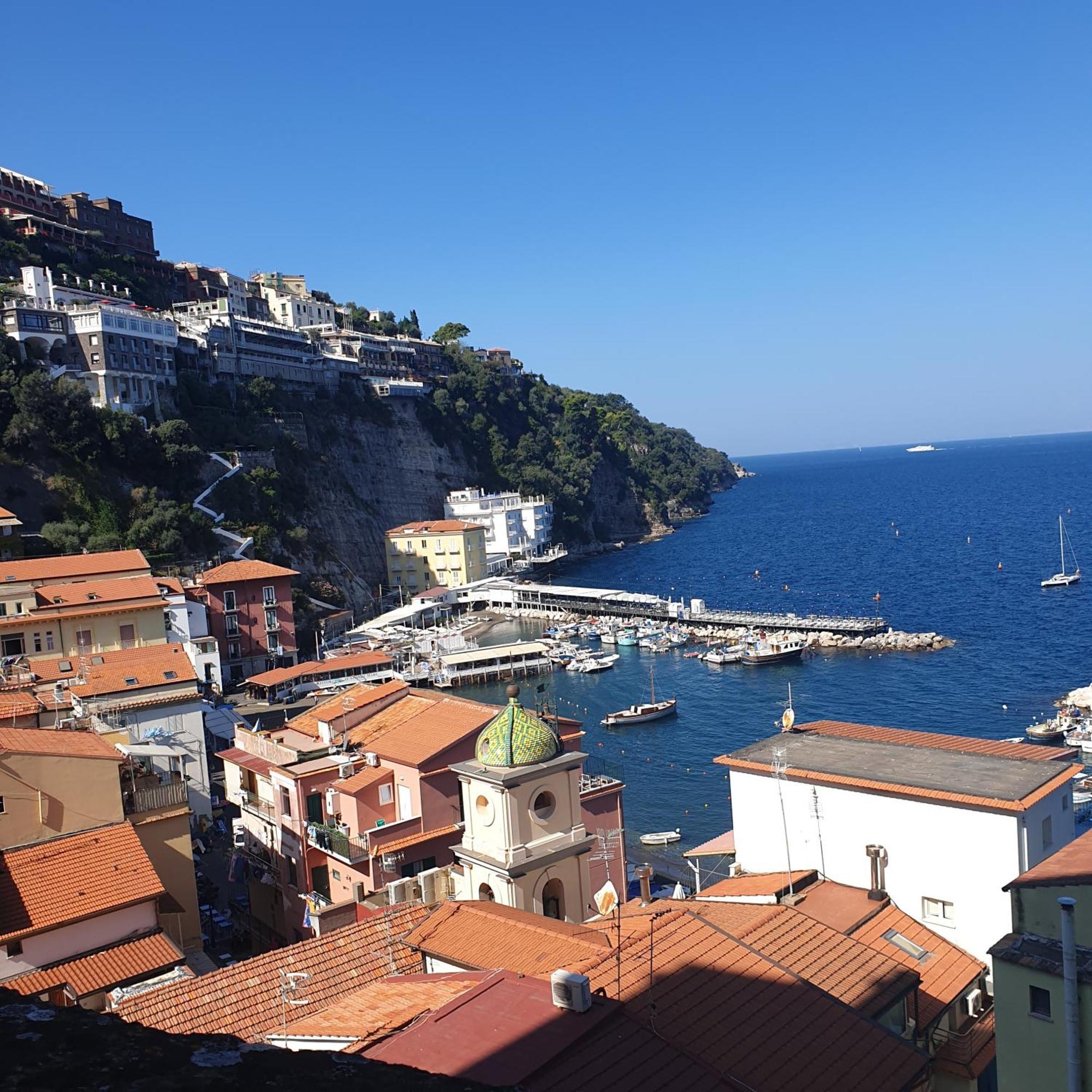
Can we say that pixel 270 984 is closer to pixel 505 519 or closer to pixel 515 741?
pixel 515 741

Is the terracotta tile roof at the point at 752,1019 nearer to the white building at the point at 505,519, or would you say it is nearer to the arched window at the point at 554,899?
the arched window at the point at 554,899

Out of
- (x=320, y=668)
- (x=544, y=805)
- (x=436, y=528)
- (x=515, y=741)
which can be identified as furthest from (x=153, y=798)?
(x=436, y=528)

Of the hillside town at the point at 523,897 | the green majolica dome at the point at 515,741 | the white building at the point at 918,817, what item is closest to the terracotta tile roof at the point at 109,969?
the hillside town at the point at 523,897

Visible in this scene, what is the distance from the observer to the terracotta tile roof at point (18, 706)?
61.3 feet

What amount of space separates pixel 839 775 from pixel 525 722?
480 cm

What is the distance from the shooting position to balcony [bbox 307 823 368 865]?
17641mm

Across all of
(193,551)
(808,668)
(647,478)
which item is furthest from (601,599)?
(647,478)

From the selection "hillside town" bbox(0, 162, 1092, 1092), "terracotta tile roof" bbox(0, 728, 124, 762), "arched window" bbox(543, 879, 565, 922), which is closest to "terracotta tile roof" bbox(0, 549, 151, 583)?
"hillside town" bbox(0, 162, 1092, 1092)

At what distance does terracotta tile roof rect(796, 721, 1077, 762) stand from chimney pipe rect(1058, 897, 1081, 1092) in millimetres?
8463

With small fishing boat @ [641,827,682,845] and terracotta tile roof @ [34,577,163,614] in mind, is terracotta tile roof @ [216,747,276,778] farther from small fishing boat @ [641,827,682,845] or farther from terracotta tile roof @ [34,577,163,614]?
terracotta tile roof @ [34,577,163,614]

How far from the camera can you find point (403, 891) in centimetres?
1532

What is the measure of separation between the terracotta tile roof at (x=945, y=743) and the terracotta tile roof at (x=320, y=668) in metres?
34.7

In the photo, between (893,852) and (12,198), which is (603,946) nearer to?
(893,852)

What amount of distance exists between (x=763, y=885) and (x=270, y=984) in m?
6.94
